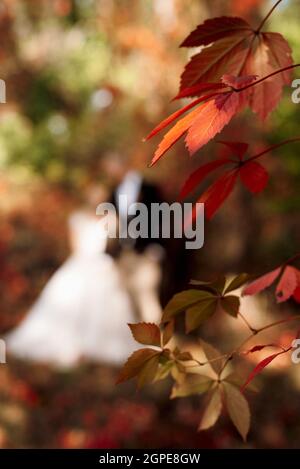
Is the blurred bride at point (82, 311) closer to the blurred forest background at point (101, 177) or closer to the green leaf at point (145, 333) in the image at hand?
the blurred forest background at point (101, 177)

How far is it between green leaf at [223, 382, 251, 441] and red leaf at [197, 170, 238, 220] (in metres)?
0.26

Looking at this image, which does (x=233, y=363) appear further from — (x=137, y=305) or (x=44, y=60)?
(x=44, y=60)

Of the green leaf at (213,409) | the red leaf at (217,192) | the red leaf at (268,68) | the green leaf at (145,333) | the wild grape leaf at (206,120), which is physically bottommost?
the green leaf at (213,409)

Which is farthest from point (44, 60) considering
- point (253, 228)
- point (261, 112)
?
point (261, 112)

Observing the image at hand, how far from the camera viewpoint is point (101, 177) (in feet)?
23.7

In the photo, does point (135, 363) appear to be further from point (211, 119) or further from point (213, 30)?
point (213, 30)

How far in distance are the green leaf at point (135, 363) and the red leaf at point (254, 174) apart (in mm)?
294

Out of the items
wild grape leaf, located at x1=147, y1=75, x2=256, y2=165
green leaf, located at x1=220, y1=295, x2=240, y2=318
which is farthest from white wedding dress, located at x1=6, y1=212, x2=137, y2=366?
wild grape leaf, located at x1=147, y1=75, x2=256, y2=165

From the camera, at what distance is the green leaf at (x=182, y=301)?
2.49 ft

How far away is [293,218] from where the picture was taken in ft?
15.5

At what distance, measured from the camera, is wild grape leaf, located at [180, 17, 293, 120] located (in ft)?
2.43

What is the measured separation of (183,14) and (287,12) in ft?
13.4

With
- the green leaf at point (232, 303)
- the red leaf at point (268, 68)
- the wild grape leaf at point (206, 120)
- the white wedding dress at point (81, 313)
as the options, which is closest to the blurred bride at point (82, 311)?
the white wedding dress at point (81, 313)

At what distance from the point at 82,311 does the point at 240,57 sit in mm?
5604
